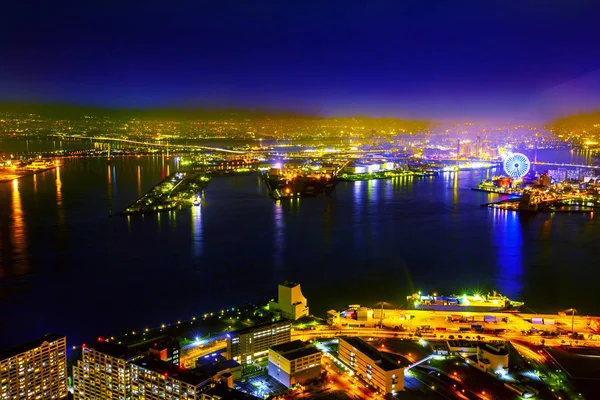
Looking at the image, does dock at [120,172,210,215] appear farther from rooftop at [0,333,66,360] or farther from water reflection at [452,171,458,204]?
rooftop at [0,333,66,360]

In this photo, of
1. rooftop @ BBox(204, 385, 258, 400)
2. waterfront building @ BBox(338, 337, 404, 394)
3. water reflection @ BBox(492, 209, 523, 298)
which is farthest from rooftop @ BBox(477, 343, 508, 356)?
rooftop @ BBox(204, 385, 258, 400)

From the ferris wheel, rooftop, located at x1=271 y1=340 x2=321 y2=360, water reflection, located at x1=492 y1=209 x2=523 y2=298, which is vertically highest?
the ferris wheel

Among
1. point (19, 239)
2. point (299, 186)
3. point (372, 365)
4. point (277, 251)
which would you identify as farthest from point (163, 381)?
point (299, 186)

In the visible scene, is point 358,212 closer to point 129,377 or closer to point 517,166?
point 129,377

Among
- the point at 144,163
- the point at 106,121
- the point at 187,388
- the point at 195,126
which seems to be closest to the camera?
the point at 187,388

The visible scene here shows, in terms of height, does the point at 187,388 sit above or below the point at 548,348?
above

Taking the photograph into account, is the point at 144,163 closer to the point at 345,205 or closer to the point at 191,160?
the point at 191,160

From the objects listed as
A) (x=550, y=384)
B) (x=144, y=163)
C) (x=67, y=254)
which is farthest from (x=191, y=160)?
(x=550, y=384)
